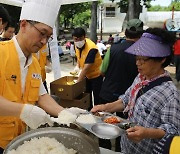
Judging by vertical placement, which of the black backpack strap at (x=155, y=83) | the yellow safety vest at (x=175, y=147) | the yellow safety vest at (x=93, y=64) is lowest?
the yellow safety vest at (x=93, y=64)

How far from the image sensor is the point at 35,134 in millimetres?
1645

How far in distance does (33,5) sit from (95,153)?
3.46ft

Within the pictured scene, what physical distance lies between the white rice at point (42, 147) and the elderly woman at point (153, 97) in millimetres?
398

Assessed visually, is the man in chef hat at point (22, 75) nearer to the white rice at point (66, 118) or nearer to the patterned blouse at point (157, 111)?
the white rice at point (66, 118)

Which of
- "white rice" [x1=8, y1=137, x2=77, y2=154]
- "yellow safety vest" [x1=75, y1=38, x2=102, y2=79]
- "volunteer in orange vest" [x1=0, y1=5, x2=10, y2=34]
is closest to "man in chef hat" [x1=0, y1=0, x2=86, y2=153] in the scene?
"white rice" [x1=8, y1=137, x2=77, y2=154]

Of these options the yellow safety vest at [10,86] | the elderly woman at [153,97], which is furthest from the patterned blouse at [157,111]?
the yellow safety vest at [10,86]

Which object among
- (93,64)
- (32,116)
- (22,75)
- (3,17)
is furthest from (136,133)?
(93,64)

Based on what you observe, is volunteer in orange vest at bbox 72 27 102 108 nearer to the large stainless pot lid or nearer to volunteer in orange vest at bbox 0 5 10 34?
volunteer in orange vest at bbox 0 5 10 34

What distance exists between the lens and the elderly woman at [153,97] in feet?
5.17

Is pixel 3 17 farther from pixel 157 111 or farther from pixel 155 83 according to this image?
pixel 157 111

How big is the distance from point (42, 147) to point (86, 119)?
34 centimetres

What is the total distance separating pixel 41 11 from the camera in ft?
5.68

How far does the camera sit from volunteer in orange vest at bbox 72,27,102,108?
4164 mm

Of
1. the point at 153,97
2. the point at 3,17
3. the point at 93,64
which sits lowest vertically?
the point at 93,64
